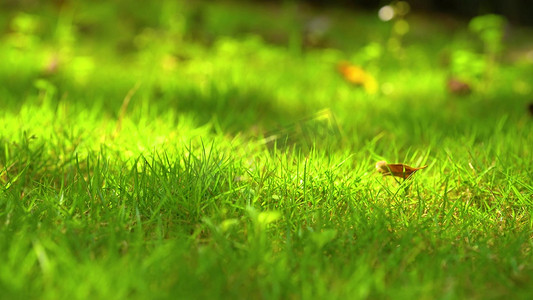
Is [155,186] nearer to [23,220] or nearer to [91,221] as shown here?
[91,221]

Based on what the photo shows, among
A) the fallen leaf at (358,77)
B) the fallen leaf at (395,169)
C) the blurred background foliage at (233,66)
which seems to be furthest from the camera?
the fallen leaf at (358,77)

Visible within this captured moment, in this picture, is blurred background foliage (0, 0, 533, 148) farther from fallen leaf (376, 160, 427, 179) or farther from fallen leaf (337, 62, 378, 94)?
fallen leaf (376, 160, 427, 179)

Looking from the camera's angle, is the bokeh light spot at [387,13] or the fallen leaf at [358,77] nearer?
the fallen leaf at [358,77]

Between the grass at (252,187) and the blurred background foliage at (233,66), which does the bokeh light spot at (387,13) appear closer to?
the blurred background foliage at (233,66)

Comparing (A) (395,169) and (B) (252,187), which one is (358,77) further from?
(B) (252,187)

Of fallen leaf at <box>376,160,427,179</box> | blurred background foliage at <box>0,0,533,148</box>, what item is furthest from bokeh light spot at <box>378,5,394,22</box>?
fallen leaf at <box>376,160,427,179</box>

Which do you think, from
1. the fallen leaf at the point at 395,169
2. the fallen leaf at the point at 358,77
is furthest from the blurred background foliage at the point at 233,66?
the fallen leaf at the point at 395,169

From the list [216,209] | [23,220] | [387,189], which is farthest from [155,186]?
[387,189]
